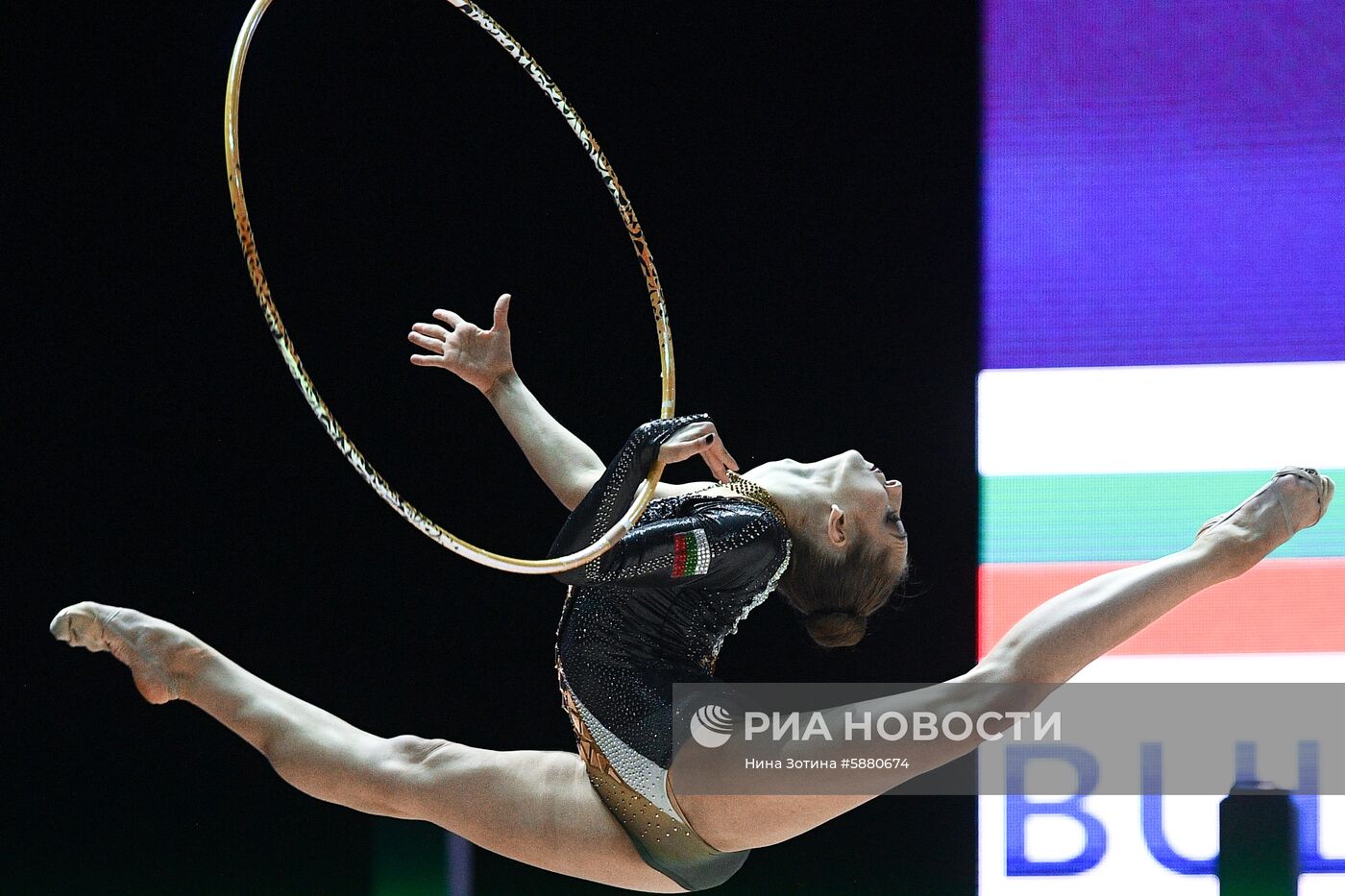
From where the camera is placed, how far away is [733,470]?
2.22 meters

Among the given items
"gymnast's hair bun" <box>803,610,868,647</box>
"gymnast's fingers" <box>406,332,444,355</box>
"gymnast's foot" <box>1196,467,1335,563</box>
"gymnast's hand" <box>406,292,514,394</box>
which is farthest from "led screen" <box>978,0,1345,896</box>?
"gymnast's fingers" <box>406,332,444,355</box>

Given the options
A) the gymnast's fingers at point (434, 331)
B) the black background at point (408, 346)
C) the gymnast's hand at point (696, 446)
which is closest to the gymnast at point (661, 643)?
the gymnast's hand at point (696, 446)

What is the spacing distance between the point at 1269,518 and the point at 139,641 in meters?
1.88

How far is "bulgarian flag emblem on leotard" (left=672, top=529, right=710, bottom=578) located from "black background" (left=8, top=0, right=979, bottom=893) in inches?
44.2

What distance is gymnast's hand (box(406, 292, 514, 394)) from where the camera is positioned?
2709 mm

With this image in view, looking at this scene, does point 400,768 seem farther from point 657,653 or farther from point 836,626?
point 836,626

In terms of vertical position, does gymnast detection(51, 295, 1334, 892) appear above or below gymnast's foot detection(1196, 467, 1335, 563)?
below

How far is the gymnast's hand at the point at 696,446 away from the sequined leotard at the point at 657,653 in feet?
0.34

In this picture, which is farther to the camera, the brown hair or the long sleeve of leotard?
the brown hair

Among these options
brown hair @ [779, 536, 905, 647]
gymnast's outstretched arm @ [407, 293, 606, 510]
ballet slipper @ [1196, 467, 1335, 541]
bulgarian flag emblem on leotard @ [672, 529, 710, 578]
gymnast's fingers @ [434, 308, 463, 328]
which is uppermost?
gymnast's fingers @ [434, 308, 463, 328]

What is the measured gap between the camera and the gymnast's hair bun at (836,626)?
2.52 meters

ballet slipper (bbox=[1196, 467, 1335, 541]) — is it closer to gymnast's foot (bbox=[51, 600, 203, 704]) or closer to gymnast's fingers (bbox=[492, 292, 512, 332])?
gymnast's fingers (bbox=[492, 292, 512, 332])

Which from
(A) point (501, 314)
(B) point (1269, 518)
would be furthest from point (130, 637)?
(B) point (1269, 518)

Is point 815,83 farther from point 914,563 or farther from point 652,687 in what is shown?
point 652,687
